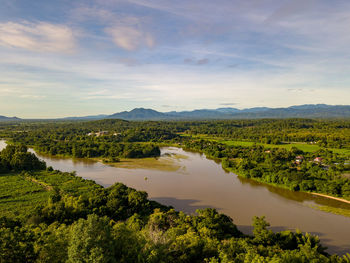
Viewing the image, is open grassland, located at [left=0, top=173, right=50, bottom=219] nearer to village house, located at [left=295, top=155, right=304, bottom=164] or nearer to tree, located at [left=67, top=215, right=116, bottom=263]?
tree, located at [left=67, top=215, right=116, bottom=263]

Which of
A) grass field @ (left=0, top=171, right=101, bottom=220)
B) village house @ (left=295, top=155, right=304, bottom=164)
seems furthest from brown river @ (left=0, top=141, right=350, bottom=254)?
village house @ (left=295, top=155, right=304, bottom=164)

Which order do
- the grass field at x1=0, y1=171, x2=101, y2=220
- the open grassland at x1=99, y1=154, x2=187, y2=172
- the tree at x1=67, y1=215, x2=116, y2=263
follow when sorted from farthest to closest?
1. the open grassland at x1=99, y1=154, x2=187, y2=172
2. the grass field at x1=0, y1=171, x2=101, y2=220
3. the tree at x1=67, y1=215, x2=116, y2=263

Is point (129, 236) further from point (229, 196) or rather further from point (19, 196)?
point (19, 196)

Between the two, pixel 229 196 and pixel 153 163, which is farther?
pixel 153 163

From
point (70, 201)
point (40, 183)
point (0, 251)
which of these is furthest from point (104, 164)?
point (0, 251)

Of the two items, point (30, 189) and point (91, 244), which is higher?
point (91, 244)

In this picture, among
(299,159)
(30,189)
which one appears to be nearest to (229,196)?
(299,159)

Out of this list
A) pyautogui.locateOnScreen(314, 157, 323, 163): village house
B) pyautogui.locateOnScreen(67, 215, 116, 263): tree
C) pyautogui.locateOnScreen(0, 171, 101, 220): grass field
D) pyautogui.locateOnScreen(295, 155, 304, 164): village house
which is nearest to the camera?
pyautogui.locateOnScreen(67, 215, 116, 263): tree
